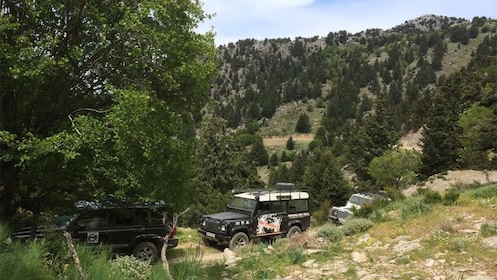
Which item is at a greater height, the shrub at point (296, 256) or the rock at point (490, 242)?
the rock at point (490, 242)

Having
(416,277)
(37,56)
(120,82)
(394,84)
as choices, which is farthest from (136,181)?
(394,84)

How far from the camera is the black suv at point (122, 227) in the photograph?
38.5 ft

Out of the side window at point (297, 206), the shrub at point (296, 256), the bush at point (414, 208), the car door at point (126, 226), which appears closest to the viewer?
the shrub at point (296, 256)

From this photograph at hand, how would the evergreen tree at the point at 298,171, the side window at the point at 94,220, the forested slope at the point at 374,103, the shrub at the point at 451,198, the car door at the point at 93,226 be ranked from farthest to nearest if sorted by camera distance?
the evergreen tree at the point at 298,171
the forested slope at the point at 374,103
the shrub at the point at 451,198
the side window at the point at 94,220
the car door at the point at 93,226

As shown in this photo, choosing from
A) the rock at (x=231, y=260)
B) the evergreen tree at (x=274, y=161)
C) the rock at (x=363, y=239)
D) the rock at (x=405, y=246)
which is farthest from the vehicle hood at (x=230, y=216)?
the evergreen tree at (x=274, y=161)

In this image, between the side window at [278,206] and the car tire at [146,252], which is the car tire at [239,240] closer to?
the side window at [278,206]

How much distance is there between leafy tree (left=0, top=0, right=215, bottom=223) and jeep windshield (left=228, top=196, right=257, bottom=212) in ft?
16.1

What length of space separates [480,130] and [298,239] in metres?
32.4

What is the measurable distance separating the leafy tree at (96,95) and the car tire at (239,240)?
4.17 metres

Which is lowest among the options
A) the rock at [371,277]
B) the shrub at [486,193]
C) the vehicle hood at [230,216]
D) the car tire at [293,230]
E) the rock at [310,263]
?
the car tire at [293,230]

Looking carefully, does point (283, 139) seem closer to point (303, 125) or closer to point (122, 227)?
point (303, 125)

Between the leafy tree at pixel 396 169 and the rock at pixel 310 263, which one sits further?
the leafy tree at pixel 396 169

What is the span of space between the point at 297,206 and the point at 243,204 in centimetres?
263

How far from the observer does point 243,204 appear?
51.8ft
